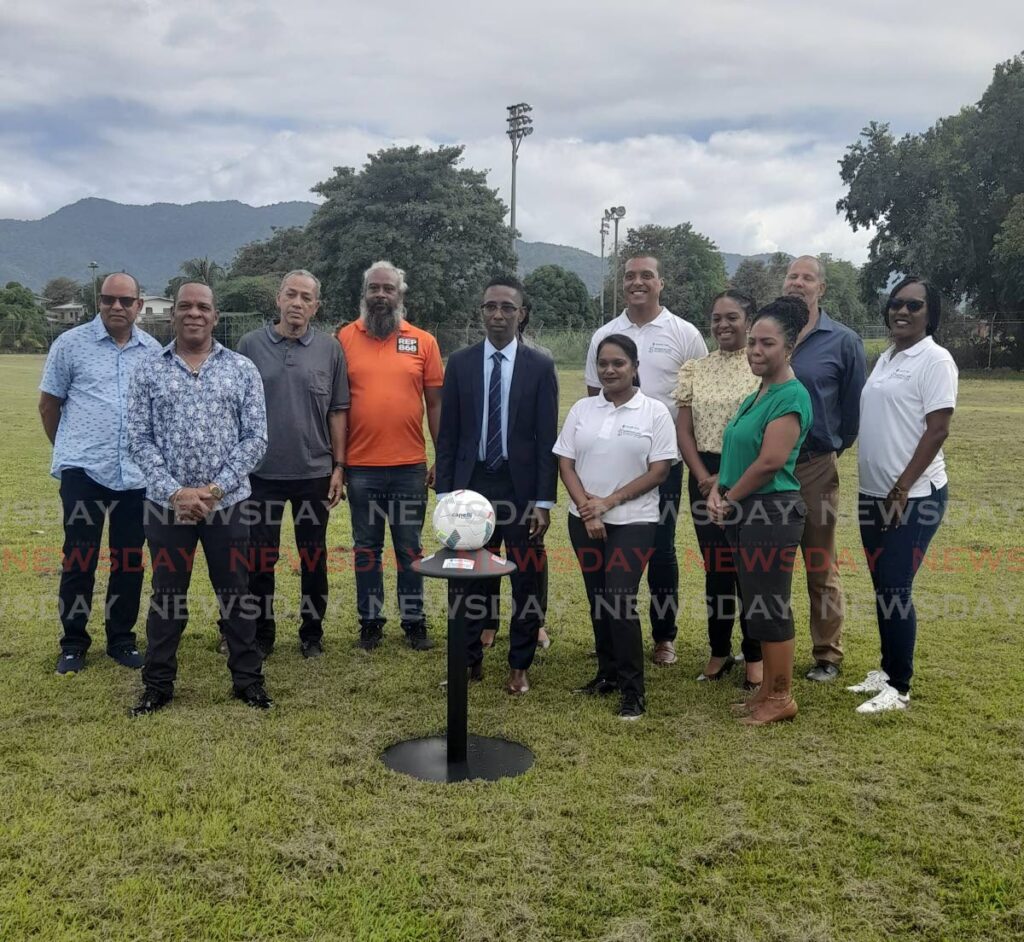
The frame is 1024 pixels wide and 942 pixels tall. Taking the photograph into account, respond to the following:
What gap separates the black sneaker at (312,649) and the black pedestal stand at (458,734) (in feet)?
4.38

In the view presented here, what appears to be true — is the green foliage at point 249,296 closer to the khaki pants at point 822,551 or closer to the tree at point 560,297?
the tree at point 560,297

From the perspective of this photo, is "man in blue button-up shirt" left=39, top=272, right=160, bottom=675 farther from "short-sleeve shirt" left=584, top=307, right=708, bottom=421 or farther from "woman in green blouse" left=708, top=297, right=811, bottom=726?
"woman in green blouse" left=708, top=297, right=811, bottom=726

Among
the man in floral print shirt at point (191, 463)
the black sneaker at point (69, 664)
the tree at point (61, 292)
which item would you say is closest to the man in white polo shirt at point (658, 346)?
the man in floral print shirt at point (191, 463)

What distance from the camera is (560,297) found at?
69688 mm

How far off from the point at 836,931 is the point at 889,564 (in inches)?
79.5

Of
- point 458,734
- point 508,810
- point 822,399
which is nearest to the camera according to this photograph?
point 508,810

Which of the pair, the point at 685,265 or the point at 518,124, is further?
the point at 685,265

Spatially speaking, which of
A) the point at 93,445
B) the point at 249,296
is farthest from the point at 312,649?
the point at 249,296

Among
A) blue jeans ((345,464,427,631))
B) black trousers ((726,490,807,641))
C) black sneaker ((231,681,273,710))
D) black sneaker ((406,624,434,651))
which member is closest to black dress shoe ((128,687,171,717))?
black sneaker ((231,681,273,710))

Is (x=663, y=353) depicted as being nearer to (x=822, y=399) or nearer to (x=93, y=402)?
(x=822, y=399)

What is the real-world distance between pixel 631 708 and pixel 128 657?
2.65 m

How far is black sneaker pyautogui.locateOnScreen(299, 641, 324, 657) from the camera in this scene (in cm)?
516

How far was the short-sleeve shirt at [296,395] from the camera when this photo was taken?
15.8ft

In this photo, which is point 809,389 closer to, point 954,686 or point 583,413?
point 583,413
